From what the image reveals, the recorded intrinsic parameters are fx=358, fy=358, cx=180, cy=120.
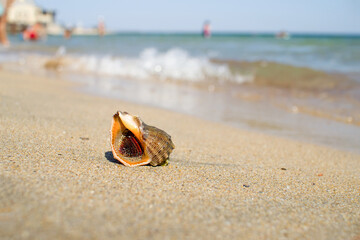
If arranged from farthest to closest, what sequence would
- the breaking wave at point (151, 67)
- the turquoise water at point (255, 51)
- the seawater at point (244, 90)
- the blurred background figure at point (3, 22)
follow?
the blurred background figure at point (3, 22), the turquoise water at point (255, 51), the breaking wave at point (151, 67), the seawater at point (244, 90)

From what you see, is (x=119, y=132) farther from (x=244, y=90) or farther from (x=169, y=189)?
(x=244, y=90)

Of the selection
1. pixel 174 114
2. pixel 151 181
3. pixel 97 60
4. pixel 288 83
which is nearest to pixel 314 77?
pixel 288 83

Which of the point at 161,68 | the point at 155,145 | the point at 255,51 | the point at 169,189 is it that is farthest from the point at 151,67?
the point at 169,189

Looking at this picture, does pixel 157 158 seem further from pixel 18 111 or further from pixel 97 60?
pixel 97 60

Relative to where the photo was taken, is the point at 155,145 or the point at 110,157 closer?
the point at 155,145

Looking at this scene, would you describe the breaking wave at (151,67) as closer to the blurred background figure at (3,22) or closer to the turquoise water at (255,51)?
the turquoise water at (255,51)

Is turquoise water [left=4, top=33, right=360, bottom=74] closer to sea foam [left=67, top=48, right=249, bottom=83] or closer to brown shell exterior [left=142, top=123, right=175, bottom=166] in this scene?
sea foam [left=67, top=48, right=249, bottom=83]

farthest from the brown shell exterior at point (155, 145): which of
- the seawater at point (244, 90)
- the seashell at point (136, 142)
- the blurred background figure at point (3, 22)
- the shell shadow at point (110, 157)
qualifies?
the blurred background figure at point (3, 22)
